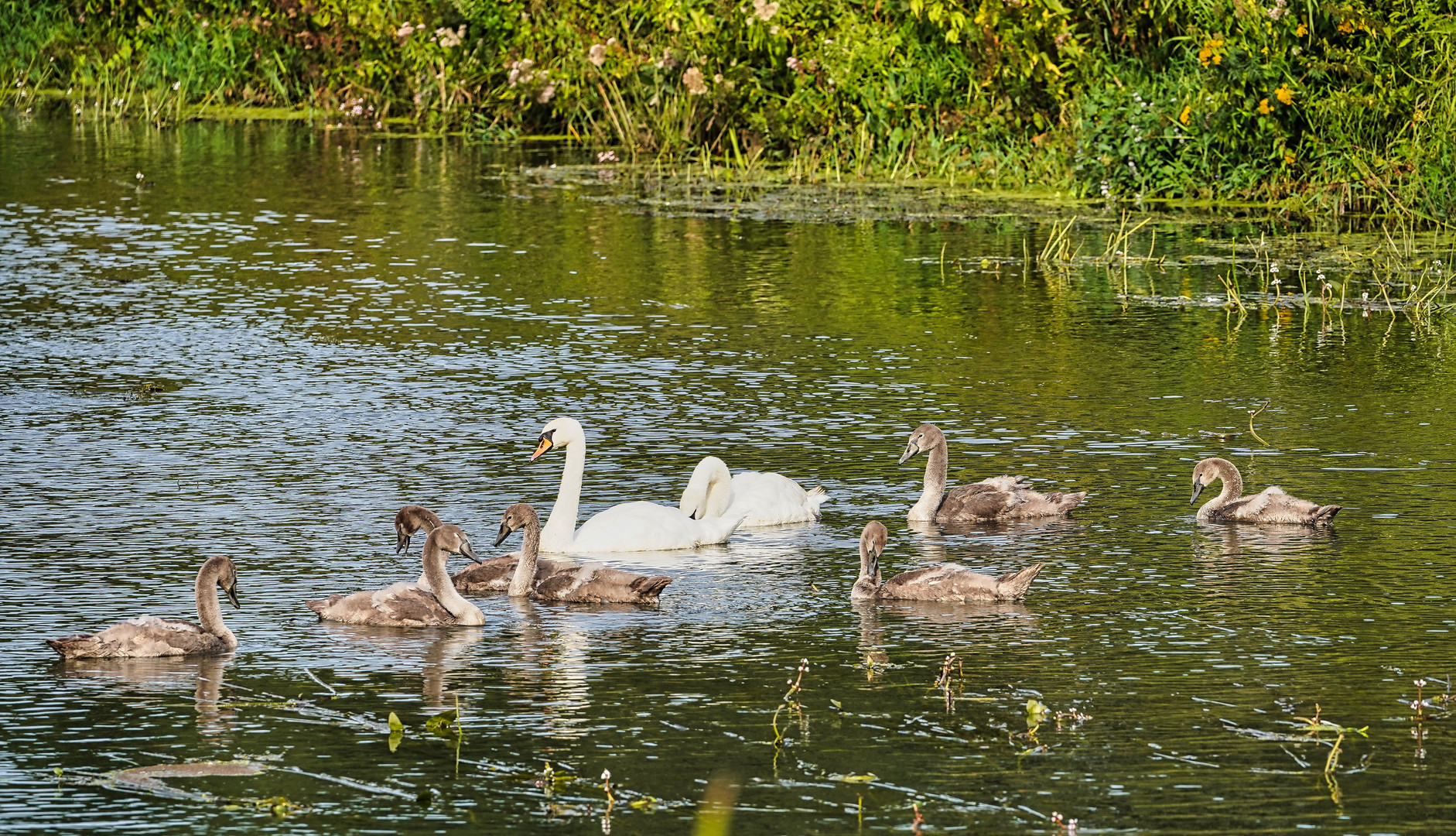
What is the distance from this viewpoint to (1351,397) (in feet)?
43.7

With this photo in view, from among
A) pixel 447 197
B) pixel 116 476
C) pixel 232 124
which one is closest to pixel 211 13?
pixel 232 124

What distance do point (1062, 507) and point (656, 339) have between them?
5612mm

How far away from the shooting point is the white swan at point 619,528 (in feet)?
32.5

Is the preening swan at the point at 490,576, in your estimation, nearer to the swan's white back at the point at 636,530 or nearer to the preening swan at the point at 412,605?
the preening swan at the point at 412,605

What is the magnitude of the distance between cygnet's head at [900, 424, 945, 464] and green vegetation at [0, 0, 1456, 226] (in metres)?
9.95

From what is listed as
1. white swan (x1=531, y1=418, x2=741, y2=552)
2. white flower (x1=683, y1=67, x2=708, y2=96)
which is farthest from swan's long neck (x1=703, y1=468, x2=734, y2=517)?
white flower (x1=683, y1=67, x2=708, y2=96)

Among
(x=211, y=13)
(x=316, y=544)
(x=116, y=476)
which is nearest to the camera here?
(x=316, y=544)

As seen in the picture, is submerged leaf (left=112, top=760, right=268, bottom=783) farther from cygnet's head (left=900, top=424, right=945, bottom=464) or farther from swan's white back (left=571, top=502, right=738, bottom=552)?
cygnet's head (left=900, top=424, right=945, bottom=464)

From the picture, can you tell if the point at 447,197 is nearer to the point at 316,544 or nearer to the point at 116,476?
the point at 116,476

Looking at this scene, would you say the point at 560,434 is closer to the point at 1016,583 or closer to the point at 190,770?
the point at 1016,583

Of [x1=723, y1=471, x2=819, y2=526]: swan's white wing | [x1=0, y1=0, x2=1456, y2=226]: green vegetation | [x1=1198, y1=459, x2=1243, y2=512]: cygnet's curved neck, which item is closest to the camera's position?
[x1=723, y1=471, x2=819, y2=526]: swan's white wing

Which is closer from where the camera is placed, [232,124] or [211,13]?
[232,124]

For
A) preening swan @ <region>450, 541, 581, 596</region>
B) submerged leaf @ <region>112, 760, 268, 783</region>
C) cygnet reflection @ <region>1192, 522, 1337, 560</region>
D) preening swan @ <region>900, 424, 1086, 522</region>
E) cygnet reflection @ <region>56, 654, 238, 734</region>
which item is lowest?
cygnet reflection @ <region>56, 654, 238, 734</region>

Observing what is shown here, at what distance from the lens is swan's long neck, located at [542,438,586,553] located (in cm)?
995
